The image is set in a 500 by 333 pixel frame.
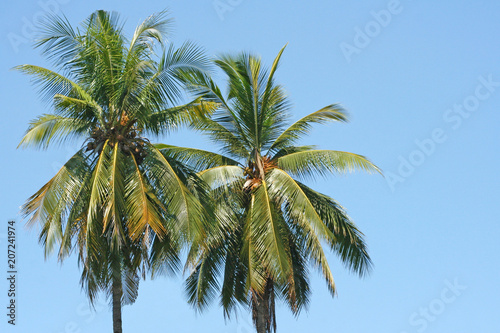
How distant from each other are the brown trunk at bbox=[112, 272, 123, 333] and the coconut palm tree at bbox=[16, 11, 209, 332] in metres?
0.02

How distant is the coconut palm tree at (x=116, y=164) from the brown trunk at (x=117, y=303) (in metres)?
0.02

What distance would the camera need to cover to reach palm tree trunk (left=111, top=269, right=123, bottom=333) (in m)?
19.8

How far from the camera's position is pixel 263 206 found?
22484 millimetres

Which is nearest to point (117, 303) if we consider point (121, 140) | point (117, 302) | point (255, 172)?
point (117, 302)

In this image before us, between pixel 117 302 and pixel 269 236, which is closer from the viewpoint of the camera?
pixel 117 302

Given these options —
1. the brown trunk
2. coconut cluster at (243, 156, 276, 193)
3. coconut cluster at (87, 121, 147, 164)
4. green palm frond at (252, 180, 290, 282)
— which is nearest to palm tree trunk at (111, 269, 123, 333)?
the brown trunk

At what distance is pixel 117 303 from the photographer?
65.6 feet

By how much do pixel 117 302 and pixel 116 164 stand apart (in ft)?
10.8

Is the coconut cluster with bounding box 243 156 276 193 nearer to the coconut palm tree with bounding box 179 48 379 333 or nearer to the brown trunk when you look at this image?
the coconut palm tree with bounding box 179 48 379 333

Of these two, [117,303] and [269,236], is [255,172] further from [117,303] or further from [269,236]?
[117,303]

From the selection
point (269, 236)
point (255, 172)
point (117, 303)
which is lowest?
point (117, 303)

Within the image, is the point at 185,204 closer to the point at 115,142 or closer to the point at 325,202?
the point at 115,142

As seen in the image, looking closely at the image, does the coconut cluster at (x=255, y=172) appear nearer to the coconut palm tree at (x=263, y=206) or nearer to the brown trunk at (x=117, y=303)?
the coconut palm tree at (x=263, y=206)

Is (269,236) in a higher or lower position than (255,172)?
lower
